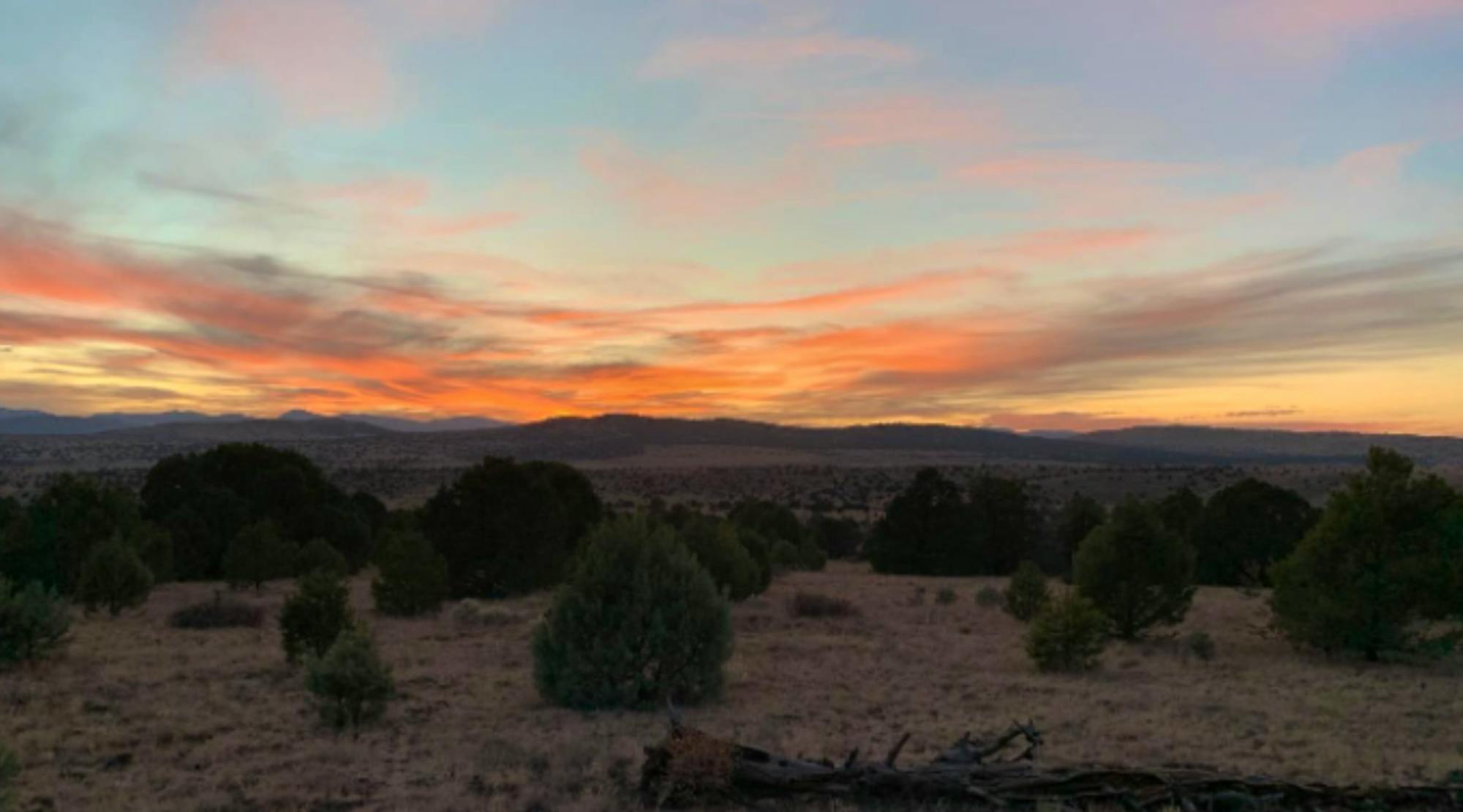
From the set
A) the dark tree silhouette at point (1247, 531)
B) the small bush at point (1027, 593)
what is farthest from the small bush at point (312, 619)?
the dark tree silhouette at point (1247, 531)

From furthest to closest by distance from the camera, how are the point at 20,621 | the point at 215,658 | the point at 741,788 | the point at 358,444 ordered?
the point at 358,444, the point at 215,658, the point at 20,621, the point at 741,788

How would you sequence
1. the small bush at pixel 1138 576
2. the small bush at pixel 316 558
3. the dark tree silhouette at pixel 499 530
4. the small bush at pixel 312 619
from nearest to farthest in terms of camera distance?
the small bush at pixel 312 619
the small bush at pixel 1138 576
the small bush at pixel 316 558
the dark tree silhouette at pixel 499 530

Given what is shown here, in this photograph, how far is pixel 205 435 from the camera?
17638 cm

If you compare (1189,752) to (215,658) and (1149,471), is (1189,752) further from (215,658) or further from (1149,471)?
(1149,471)

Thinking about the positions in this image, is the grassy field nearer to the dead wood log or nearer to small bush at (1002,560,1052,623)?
the dead wood log

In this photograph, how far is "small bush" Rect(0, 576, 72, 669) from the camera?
15820 mm

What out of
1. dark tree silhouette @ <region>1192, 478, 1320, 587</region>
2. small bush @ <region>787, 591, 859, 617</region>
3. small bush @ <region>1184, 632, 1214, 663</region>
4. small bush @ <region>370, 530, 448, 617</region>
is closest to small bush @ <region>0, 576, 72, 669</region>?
small bush @ <region>370, 530, 448, 617</region>

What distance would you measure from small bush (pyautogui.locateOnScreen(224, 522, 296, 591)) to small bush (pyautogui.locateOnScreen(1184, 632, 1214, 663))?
27.4 meters

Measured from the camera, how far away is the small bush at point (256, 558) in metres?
30.1

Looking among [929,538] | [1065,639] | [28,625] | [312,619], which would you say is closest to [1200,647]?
[1065,639]

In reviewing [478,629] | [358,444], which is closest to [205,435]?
[358,444]

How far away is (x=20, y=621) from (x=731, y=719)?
494 inches

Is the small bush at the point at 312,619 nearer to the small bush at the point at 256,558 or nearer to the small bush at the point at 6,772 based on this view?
the small bush at the point at 6,772

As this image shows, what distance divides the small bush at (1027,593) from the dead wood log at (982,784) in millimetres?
16610
